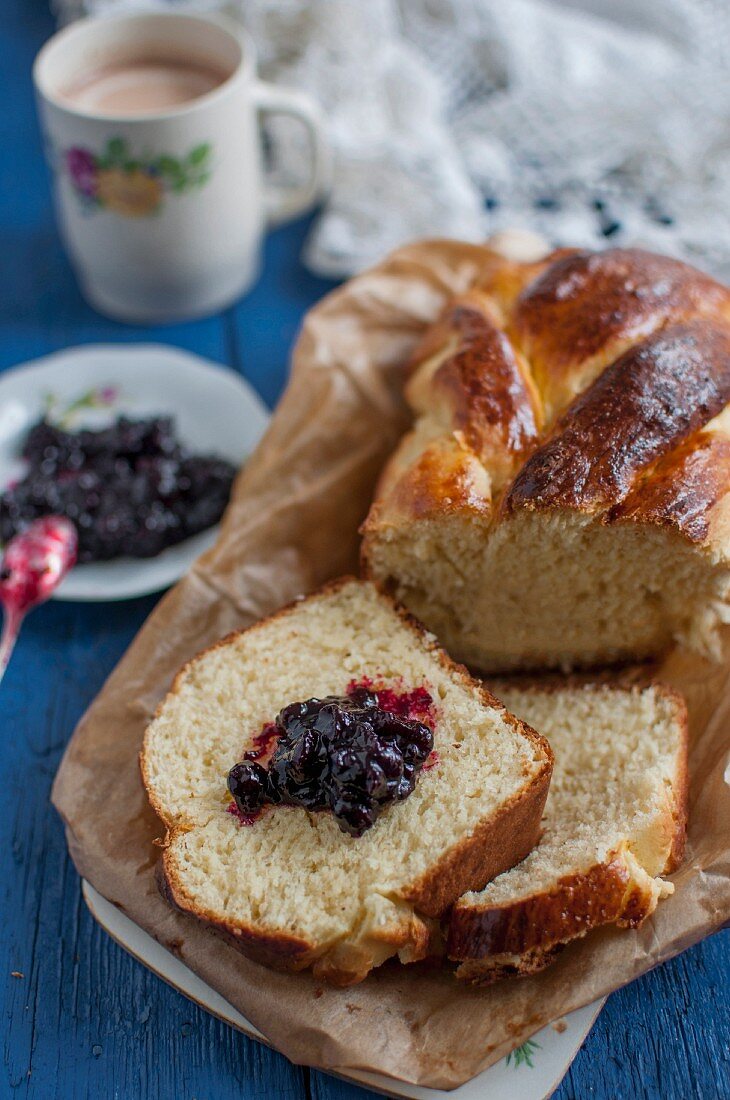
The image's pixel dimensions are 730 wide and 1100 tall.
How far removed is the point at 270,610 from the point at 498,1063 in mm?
1387

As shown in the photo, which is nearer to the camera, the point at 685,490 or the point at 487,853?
the point at 487,853

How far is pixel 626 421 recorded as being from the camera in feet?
8.77

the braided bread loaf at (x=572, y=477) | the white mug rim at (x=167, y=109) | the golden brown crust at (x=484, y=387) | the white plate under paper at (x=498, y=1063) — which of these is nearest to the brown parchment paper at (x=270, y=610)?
the white plate under paper at (x=498, y=1063)

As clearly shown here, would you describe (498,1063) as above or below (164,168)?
below

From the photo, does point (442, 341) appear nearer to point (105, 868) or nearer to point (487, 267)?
point (487, 267)

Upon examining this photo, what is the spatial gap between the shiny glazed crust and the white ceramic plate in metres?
0.74

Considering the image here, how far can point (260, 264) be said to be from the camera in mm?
4340

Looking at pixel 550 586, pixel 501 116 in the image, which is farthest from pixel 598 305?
pixel 501 116

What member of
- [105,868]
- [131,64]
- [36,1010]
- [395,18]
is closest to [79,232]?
[131,64]

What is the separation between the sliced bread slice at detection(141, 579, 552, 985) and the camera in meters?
2.22

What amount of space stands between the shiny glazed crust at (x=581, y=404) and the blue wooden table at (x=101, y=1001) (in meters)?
1.01

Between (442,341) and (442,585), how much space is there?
2.69 feet

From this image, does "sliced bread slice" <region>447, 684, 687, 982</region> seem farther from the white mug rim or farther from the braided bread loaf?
the white mug rim

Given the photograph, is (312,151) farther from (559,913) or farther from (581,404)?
(559,913)
